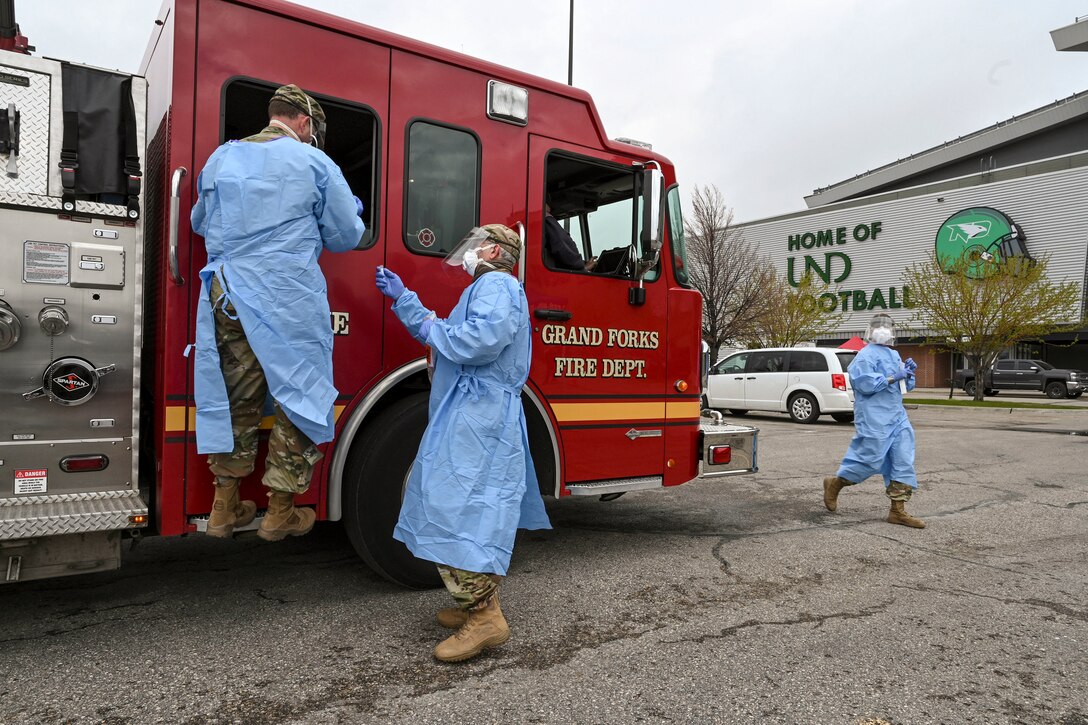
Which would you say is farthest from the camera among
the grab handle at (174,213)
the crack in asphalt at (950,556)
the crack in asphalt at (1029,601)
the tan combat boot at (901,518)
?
the tan combat boot at (901,518)

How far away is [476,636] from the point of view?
3068 millimetres

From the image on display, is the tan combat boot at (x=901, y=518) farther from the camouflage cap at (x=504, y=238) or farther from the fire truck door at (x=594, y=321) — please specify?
the camouflage cap at (x=504, y=238)

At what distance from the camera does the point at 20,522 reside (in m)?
2.76

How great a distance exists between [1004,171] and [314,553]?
37133 millimetres

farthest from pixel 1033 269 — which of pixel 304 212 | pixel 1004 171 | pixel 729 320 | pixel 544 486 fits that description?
pixel 304 212

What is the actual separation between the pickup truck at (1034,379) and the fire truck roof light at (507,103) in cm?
2736

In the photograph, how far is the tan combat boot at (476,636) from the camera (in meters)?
3.02

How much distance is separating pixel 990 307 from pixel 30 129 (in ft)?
82.9

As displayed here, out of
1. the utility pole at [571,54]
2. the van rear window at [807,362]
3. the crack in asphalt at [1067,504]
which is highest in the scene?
the utility pole at [571,54]

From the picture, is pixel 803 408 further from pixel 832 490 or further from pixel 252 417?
pixel 252 417

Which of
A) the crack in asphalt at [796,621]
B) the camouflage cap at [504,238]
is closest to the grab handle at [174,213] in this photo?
the camouflage cap at [504,238]

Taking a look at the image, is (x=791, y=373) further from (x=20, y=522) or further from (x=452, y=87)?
(x=20, y=522)

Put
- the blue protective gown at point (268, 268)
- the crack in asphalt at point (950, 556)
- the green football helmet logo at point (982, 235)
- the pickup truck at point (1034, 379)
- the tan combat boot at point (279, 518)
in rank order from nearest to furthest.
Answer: the blue protective gown at point (268, 268), the tan combat boot at point (279, 518), the crack in asphalt at point (950, 556), the pickup truck at point (1034, 379), the green football helmet logo at point (982, 235)

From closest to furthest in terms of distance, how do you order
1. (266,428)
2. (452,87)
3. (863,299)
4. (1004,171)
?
1. (266,428)
2. (452,87)
3. (1004,171)
4. (863,299)
